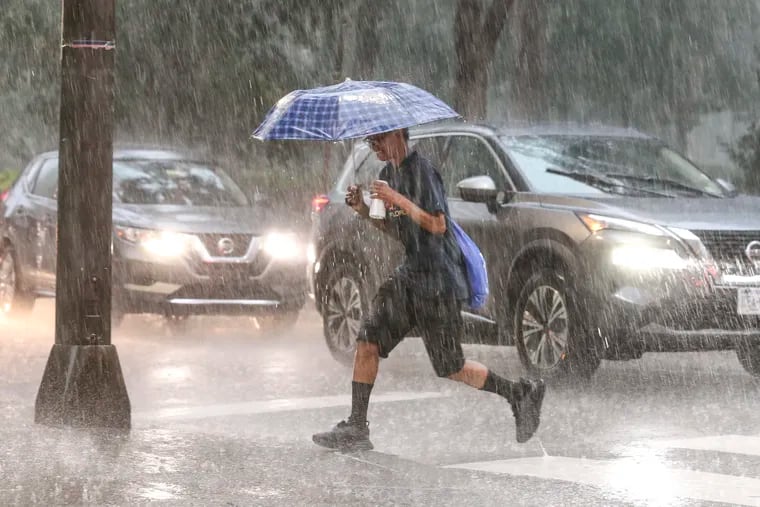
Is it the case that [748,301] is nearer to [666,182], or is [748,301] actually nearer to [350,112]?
[666,182]

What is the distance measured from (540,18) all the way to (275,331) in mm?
11207

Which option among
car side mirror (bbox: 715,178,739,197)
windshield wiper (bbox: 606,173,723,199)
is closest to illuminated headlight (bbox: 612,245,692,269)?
windshield wiper (bbox: 606,173,723,199)

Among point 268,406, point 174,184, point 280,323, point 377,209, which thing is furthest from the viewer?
point 174,184

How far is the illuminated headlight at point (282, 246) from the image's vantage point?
15297mm

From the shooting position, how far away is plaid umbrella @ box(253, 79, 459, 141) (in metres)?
8.58

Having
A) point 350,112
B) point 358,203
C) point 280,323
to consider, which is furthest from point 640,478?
point 280,323

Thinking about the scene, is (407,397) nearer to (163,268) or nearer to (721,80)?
(163,268)

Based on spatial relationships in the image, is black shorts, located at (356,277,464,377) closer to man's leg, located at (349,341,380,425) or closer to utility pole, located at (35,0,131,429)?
man's leg, located at (349,341,380,425)

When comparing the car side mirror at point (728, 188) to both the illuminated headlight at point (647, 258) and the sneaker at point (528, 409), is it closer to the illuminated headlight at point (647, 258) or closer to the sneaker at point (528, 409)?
the illuminated headlight at point (647, 258)

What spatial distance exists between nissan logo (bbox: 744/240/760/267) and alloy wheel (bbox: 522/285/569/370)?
1.23 metres

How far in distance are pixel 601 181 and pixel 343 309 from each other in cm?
240

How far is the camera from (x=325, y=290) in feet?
44.2

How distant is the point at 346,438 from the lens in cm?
876

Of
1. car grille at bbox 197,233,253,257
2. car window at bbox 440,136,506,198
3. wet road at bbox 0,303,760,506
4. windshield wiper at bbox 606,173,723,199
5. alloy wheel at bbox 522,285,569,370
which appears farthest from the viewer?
car grille at bbox 197,233,253,257
